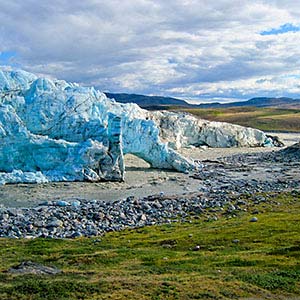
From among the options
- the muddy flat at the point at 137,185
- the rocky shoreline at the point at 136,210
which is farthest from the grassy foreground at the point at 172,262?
the muddy flat at the point at 137,185

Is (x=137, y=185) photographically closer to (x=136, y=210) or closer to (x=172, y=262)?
(x=136, y=210)

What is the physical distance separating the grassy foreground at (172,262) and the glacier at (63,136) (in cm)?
1620

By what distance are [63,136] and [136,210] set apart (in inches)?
640

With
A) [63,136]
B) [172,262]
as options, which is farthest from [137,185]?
[172,262]

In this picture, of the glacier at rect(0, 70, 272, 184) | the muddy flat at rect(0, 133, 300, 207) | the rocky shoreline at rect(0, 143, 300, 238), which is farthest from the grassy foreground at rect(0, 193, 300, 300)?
the glacier at rect(0, 70, 272, 184)

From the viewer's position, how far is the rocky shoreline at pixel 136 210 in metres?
24.9

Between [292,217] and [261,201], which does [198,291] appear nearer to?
[292,217]

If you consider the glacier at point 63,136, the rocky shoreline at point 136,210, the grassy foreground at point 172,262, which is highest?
the glacier at point 63,136

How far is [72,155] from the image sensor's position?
40188 millimetres

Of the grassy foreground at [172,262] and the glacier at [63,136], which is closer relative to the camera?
the grassy foreground at [172,262]

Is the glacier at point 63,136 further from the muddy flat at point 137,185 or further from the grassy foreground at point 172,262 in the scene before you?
the grassy foreground at point 172,262

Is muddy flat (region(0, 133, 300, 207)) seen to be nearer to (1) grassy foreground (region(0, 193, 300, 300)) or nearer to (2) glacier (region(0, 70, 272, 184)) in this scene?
(2) glacier (region(0, 70, 272, 184))

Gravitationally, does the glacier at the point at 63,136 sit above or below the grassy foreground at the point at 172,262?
above

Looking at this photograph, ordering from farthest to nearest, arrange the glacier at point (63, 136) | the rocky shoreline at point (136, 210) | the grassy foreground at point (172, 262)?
the glacier at point (63, 136), the rocky shoreline at point (136, 210), the grassy foreground at point (172, 262)
